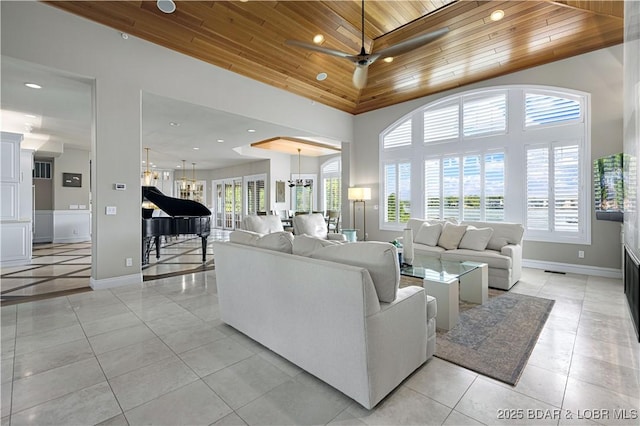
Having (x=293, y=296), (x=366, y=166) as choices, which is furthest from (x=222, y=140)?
(x=293, y=296)

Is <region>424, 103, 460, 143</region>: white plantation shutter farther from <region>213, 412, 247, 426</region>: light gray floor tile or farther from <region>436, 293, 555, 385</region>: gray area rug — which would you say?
<region>213, 412, 247, 426</region>: light gray floor tile

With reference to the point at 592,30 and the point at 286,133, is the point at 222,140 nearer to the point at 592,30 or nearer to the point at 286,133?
the point at 286,133

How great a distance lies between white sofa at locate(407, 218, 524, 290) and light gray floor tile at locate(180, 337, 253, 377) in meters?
3.50

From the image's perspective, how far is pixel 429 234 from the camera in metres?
5.18

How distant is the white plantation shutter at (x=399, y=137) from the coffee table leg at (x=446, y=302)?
500cm

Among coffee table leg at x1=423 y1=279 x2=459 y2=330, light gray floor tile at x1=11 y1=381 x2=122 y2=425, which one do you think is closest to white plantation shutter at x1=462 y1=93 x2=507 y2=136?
coffee table leg at x1=423 y1=279 x2=459 y2=330

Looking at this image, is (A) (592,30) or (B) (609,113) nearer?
(A) (592,30)

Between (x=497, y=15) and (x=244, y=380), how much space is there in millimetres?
5646

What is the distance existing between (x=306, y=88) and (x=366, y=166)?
8.78 ft

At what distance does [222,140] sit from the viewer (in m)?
7.70

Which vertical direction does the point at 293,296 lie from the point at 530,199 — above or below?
below

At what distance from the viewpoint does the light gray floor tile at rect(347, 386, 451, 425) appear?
5.14 feet

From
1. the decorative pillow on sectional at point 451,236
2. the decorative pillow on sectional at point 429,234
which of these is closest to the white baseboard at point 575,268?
the decorative pillow on sectional at point 451,236

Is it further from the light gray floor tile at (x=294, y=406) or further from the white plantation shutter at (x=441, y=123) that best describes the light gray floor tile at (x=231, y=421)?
the white plantation shutter at (x=441, y=123)
